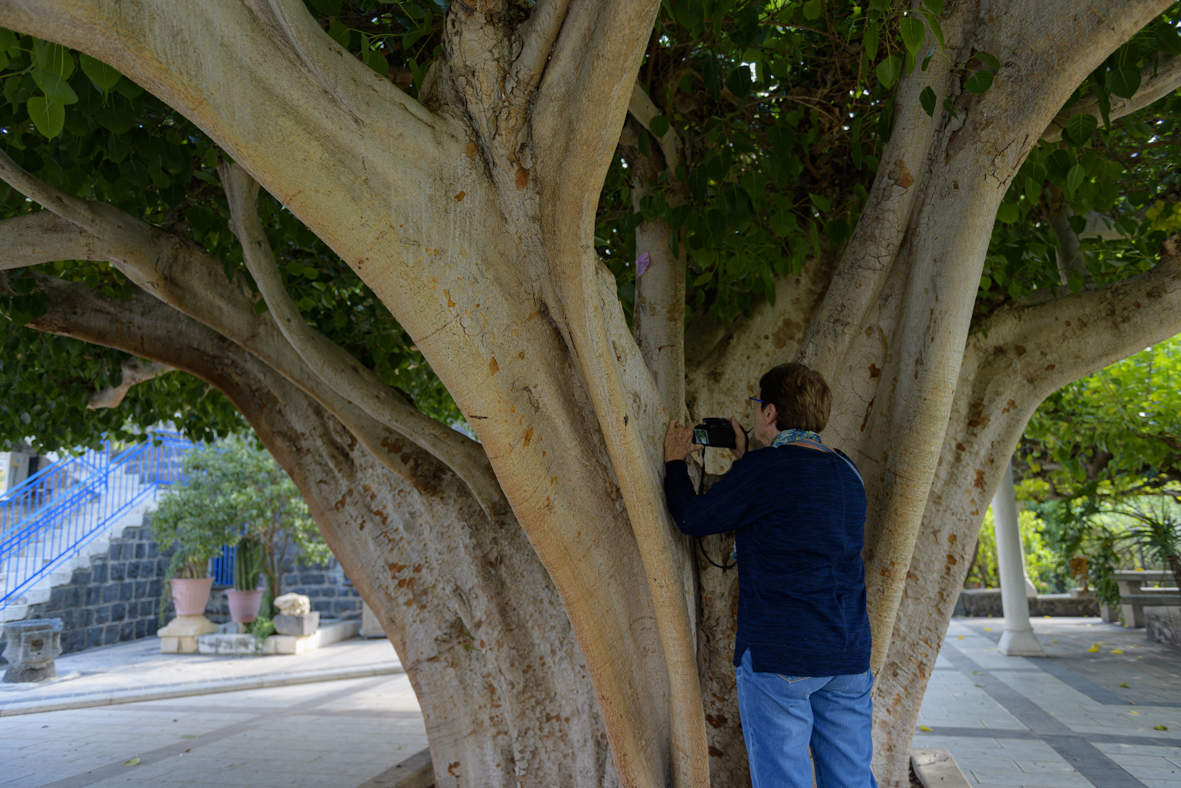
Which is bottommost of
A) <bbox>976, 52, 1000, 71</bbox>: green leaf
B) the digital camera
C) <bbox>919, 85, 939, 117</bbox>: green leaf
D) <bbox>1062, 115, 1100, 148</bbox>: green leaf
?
the digital camera

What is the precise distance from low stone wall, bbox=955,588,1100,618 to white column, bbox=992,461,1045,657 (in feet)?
13.8

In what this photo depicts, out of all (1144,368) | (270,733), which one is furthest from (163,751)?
(1144,368)

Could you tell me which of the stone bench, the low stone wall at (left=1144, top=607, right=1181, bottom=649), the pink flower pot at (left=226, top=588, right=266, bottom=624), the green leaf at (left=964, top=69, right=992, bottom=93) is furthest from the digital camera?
the stone bench

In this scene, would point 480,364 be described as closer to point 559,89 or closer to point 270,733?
point 559,89

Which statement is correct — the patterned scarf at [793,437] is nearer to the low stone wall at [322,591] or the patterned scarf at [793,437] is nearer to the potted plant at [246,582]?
the potted plant at [246,582]

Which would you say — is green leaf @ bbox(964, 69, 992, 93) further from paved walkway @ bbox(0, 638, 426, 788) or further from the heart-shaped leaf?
paved walkway @ bbox(0, 638, 426, 788)

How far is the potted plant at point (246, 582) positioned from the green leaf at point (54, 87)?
461 inches

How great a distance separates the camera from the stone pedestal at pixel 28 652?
884 centimetres

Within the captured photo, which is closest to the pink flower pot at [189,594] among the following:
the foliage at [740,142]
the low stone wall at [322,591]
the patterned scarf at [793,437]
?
the low stone wall at [322,591]

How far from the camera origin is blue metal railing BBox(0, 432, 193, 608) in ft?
35.2

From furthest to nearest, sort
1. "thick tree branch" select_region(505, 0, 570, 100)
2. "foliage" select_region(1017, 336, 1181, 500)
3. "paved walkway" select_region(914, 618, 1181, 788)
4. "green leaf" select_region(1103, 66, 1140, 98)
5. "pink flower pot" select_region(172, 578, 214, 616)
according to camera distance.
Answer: "pink flower pot" select_region(172, 578, 214, 616), "foliage" select_region(1017, 336, 1181, 500), "paved walkway" select_region(914, 618, 1181, 788), "green leaf" select_region(1103, 66, 1140, 98), "thick tree branch" select_region(505, 0, 570, 100)

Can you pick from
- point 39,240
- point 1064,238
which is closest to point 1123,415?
point 1064,238

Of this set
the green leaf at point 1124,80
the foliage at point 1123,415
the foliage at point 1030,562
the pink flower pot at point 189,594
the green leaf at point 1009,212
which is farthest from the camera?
the foliage at point 1030,562

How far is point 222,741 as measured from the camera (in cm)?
635
